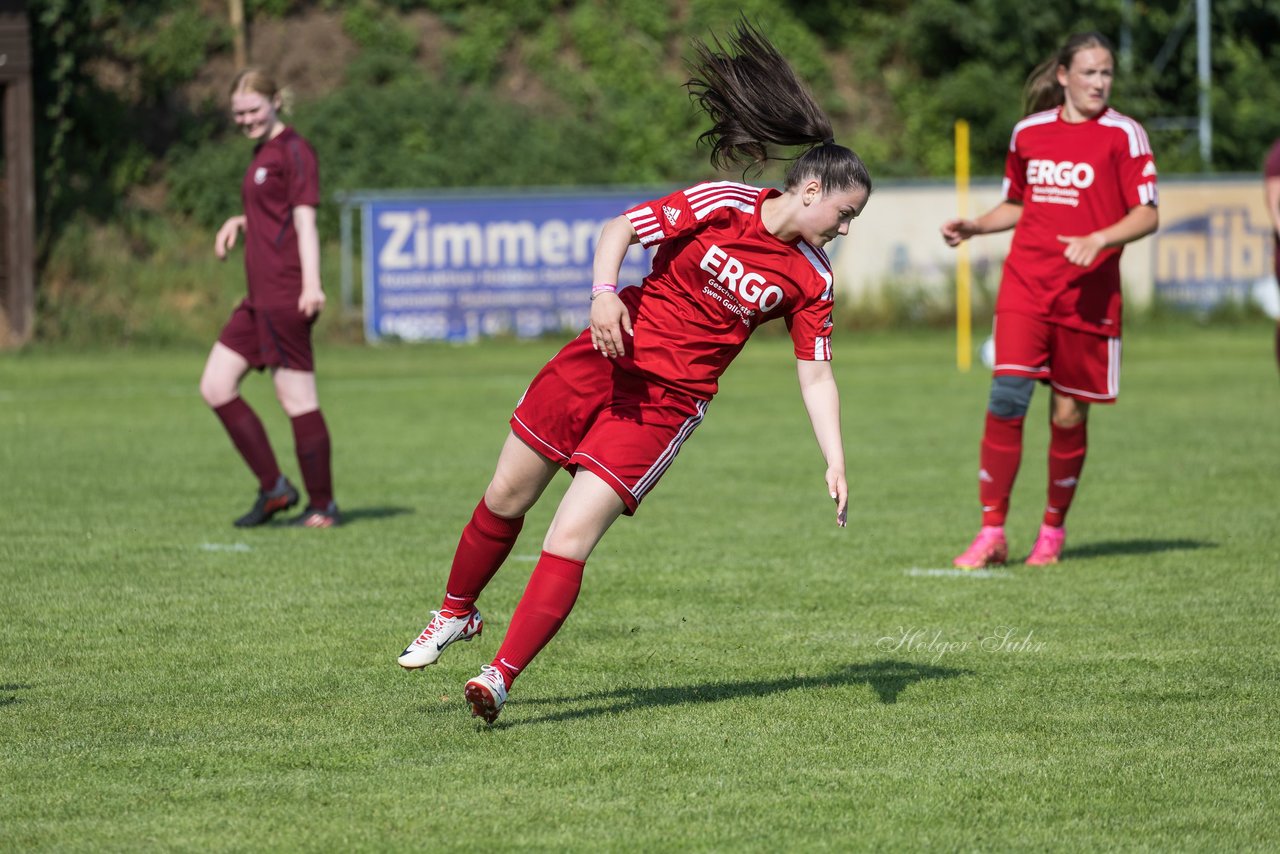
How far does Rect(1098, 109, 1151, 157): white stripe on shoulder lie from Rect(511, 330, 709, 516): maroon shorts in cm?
338

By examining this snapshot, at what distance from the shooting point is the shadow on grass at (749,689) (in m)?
5.16

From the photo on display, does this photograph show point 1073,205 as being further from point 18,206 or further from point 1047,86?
point 18,206

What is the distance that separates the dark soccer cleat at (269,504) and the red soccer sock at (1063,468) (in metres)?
3.62

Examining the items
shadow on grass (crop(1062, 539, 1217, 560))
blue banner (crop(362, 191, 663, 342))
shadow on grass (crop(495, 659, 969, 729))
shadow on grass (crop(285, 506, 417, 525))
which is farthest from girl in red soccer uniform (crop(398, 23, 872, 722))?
blue banner (crop(362, 191, 663, 342))

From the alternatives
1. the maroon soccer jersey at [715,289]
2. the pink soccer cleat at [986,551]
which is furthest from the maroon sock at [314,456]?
the maroon soccer jersey at [715,289]

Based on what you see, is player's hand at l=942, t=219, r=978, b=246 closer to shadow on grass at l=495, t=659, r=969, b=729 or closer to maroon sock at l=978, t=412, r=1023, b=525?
maroon sock at l=978, t=412, r=1023, b=525

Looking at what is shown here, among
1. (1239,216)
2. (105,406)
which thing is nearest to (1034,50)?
(1239,216)

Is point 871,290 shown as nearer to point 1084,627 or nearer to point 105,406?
point 105,406

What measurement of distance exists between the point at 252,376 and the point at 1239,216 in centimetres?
1371

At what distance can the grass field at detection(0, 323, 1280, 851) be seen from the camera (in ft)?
13.4

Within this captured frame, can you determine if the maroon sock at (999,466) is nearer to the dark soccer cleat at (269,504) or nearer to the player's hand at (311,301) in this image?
the player's hand at (311,301)

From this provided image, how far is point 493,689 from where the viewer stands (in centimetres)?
469

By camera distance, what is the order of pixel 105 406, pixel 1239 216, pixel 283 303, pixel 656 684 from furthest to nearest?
pixel 1239 216 → pixel 105 406 → pixel 283 303 → pixel 656 684

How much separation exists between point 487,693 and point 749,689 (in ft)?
→ 3.37
